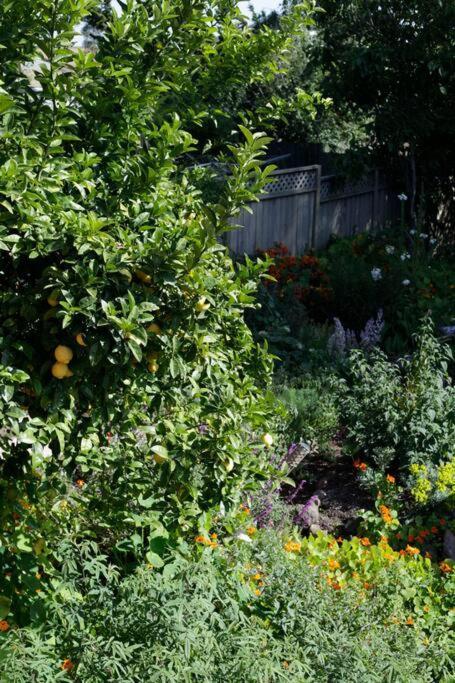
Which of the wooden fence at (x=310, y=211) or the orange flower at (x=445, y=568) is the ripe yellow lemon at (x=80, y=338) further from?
the wooden fence at (x=310, y=211)

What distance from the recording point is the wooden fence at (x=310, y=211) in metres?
10.5

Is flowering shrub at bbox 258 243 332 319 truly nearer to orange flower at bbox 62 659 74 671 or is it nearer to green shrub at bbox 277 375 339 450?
green shrub at bbox 277 375 339 450

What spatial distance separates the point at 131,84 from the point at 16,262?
2.26ft

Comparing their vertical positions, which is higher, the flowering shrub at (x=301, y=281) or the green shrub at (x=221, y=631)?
the flowering shrub at (x=301, y=281)

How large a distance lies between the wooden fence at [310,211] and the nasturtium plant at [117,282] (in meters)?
6.63

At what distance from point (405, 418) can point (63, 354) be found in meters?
3.49

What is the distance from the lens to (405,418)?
5422 millimetres

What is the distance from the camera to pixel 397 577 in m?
3.80

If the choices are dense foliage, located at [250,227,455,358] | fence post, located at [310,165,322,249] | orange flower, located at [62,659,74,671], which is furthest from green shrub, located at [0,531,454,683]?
fence post, located at [310,165,322,249]

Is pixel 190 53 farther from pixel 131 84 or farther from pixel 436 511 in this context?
pixel 436 511

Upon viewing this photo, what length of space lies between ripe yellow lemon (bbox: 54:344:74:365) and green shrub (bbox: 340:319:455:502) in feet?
10.5

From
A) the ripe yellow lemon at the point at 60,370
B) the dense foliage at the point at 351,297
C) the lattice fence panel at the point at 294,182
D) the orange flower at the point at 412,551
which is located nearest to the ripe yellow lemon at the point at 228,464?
the ripe yellow lemon at the point at 60,370

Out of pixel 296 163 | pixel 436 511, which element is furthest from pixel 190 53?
pixel 296 163

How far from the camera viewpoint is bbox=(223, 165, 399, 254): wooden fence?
34.4 feet
